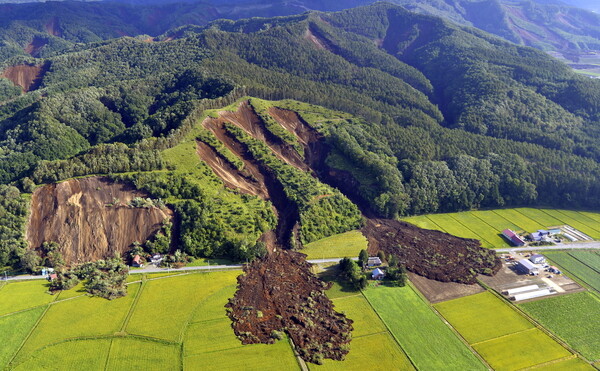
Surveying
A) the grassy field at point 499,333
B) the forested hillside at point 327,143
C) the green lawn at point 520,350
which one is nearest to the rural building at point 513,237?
the forested hillside at point 327,143

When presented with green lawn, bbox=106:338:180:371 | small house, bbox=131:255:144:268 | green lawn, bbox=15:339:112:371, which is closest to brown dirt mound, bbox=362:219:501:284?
green lawn, bbox=106:338:180:371

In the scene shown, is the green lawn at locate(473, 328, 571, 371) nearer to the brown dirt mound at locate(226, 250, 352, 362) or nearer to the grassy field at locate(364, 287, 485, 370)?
the grassy field at locate(364, 287, 485, 370)

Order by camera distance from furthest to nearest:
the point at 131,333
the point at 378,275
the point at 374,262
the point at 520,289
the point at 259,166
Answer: the point at 259,166 → the point at 374,262 → the point at 378,275 → the point at 520,289 → the point at 131,333

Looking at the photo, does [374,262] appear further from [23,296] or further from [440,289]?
[23,296]

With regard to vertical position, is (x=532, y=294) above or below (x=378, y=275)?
above

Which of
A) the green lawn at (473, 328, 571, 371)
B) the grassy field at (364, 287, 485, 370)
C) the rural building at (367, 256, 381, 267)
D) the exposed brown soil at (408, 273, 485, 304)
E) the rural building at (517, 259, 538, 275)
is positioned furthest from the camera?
the rural building at (367, 256, 381, 267)

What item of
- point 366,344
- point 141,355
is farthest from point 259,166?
point 141,355
